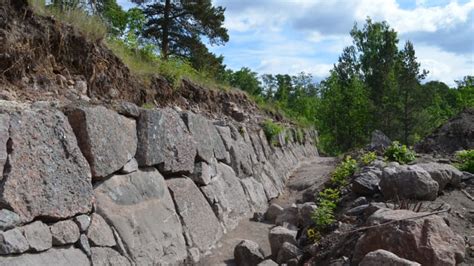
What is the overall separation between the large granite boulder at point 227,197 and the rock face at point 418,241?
3.01m

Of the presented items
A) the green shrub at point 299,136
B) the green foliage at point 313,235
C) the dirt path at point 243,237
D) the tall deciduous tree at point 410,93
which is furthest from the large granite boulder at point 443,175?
the tall deciduous tree at point 410,93

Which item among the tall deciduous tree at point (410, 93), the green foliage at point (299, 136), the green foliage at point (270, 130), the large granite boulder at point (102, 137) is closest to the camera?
the large granite boulder at point (102, 137)

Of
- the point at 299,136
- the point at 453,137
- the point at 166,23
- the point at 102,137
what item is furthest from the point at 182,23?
the point at 102,137

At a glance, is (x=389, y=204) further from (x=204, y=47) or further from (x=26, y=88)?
(x=204, y=47)

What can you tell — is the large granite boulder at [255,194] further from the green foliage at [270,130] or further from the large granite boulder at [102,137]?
the large granite boulder at [102,137]

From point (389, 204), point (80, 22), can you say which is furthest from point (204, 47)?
point (389, 204)

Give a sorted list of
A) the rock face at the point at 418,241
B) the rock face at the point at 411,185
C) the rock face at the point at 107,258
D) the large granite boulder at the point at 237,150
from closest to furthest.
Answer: the rock face at the point at 418,241
the rock face at the point at 107,258
the rock face at the point at 411,185
the large granite boulder at the point at 237,150

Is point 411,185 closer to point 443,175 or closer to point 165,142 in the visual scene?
point 443,175

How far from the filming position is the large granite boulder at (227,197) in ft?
23.6

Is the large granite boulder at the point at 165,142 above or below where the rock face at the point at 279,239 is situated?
above

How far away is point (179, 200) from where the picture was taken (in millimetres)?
6055

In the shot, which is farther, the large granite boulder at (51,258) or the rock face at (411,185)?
the rock face at (411,185)

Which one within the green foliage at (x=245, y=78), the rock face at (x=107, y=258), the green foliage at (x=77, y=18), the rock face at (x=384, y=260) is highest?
the green foliage at (x=245, y=78)

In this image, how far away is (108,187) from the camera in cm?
477
